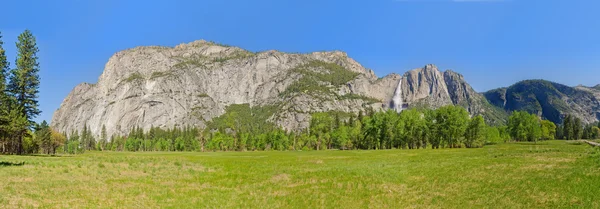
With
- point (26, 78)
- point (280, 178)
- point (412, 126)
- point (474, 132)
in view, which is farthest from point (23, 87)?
point (474, 132)

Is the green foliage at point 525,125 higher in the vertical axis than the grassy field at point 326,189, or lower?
higher

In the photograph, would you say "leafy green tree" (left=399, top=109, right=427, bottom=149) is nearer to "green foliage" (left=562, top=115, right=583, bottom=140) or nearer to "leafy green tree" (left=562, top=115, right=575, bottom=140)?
"leafy green tree" (left=562, top=115, right=575, bottom=140)

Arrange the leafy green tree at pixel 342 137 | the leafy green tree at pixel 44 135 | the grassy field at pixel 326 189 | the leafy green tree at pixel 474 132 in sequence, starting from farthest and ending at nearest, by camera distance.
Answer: the leafy green tree at pixel 44 135, the leafy green tree at pixel 342 137, the leafy green tree at pixel 474 132, the grassy field at pixel 326 189

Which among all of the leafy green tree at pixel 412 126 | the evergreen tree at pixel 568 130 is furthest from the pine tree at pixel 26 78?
the evergreen tree at pixel 568 130

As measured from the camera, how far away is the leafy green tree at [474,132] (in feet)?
354

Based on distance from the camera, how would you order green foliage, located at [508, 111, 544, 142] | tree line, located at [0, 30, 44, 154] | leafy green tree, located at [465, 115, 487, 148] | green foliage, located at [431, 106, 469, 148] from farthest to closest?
green foliage, located at [508, 111, 544, 142] → leafy green tree, located at [465, 115, 487, 148] → green foliage, located at [431, 106, 469, 148] → tree line, located at [0, 30, 44, 154]

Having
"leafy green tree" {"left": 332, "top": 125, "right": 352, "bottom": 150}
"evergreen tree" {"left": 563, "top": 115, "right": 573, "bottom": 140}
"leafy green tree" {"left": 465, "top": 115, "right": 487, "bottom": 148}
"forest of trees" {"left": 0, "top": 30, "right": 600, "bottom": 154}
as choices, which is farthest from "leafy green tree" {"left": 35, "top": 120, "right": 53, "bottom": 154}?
"evergreen tree" {"left": 563, "top": 115, "right": 573, "bottom": 140}

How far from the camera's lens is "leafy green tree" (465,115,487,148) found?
108 m

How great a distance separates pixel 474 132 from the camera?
10969 cm

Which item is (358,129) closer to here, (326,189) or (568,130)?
(326,189)

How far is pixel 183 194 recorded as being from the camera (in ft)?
75.0

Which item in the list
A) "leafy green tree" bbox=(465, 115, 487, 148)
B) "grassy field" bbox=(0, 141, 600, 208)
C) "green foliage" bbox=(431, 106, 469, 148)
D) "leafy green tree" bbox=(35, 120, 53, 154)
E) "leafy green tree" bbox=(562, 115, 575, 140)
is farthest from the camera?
"leafy green tree" bbox=(562, 115, 575, 140)

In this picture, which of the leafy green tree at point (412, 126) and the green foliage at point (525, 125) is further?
the green foliage at point (525, 125)

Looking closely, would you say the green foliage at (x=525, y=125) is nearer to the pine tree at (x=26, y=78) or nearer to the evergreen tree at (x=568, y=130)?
the evergreen tree at (x=568, y=130)
